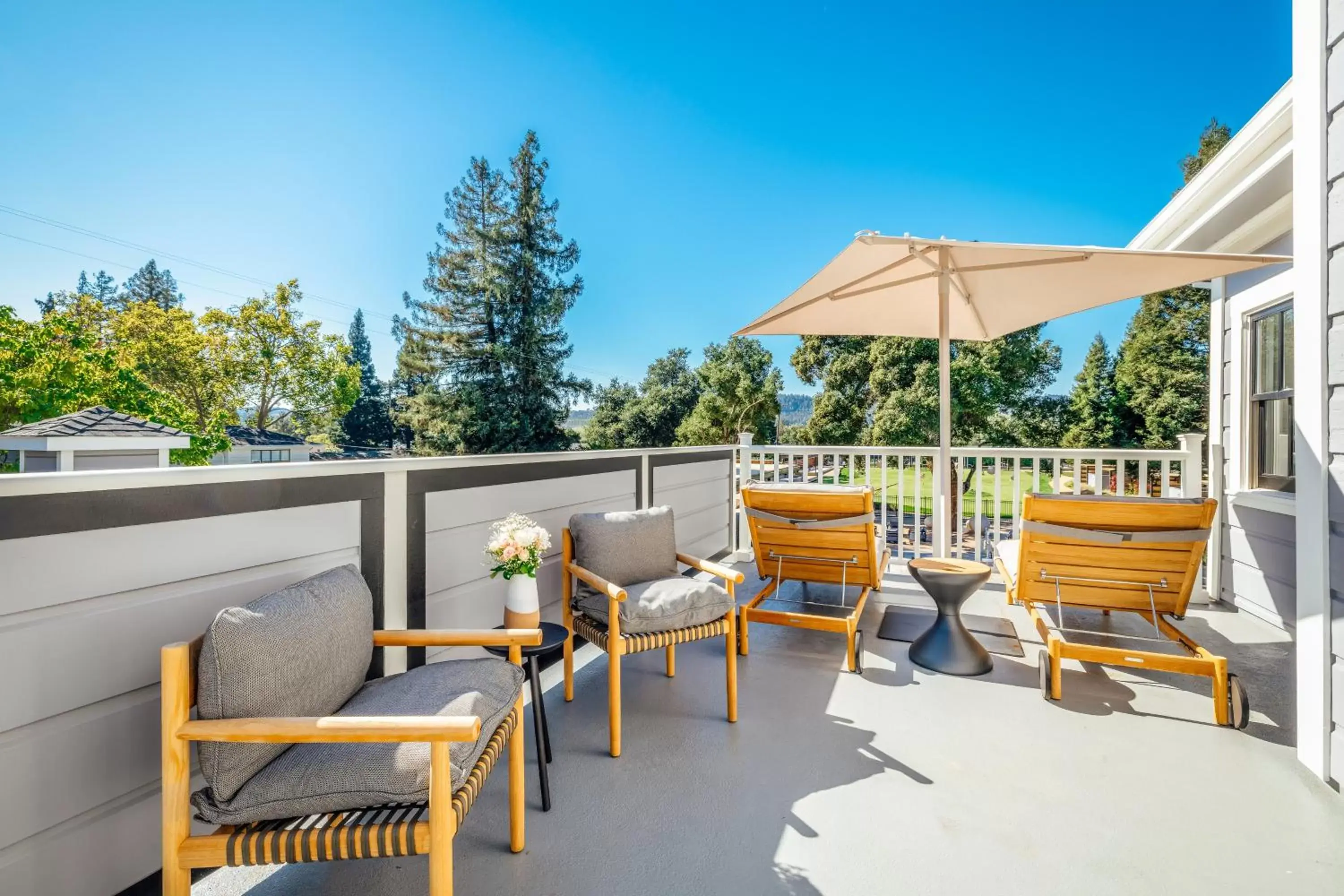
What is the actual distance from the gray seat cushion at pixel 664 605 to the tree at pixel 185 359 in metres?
29.8

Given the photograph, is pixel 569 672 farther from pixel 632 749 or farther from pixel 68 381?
pixel 68 381

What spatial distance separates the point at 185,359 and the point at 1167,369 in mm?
37116

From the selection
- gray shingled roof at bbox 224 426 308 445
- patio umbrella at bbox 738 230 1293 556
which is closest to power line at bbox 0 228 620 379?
gray shingled roof at bbox 224 426 308 445

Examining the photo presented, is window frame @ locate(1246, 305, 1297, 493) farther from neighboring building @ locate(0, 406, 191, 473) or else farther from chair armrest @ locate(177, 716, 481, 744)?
neighboring building @ locate(0, 406, 191, 473)

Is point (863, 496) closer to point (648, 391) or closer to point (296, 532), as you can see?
point (296, 532)

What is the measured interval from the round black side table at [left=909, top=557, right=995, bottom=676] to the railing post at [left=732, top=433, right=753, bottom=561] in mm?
2463

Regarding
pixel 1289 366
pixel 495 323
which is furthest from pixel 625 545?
pixel 495 323

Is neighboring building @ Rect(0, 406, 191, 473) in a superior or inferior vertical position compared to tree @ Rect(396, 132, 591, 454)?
inferior

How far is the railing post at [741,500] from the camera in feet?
18.9

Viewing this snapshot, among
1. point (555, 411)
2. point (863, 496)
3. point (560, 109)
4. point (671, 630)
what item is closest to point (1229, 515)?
point (863, 496)

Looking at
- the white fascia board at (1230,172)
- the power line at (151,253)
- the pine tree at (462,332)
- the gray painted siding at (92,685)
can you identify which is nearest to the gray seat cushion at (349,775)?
the gray painted siding at (92,685)

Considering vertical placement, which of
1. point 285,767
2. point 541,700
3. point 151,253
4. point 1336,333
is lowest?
point 541,700

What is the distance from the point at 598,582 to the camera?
2.62 meters

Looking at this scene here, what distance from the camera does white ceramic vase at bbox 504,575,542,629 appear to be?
2.35m
